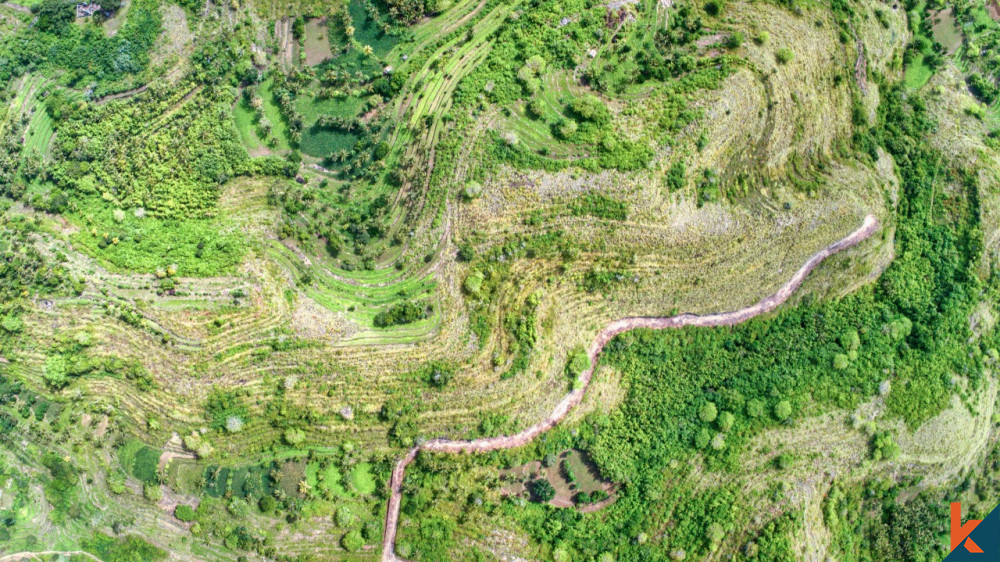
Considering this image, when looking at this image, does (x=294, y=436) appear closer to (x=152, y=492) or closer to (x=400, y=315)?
(x=152, y=492)

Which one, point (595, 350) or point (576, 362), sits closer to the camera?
point (576, 362)

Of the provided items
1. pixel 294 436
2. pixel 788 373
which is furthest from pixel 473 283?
pixel 788 373

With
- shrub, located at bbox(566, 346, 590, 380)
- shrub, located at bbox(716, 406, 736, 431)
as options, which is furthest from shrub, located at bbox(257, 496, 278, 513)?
shrub, located at bbox(716, 406, 736, 431)

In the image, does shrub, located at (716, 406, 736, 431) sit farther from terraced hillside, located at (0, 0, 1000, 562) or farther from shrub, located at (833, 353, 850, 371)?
shrub, located at (833, 353, 850, 371)

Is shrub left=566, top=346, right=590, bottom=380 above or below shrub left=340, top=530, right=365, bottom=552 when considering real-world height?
above

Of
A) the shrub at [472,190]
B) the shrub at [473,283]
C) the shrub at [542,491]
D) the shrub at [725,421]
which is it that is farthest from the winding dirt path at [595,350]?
the shrub at [472,190]

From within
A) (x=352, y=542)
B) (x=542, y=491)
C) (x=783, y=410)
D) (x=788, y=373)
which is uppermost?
(x=788, y=373)

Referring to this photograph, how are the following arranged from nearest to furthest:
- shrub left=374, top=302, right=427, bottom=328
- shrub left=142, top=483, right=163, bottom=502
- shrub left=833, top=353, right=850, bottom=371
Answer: shrub left=142, top=483, right=163, bottom=502
shrub left=374, top=302, right=427, bottom=328
shrub left=833, top=353, right=850, bottom=371
